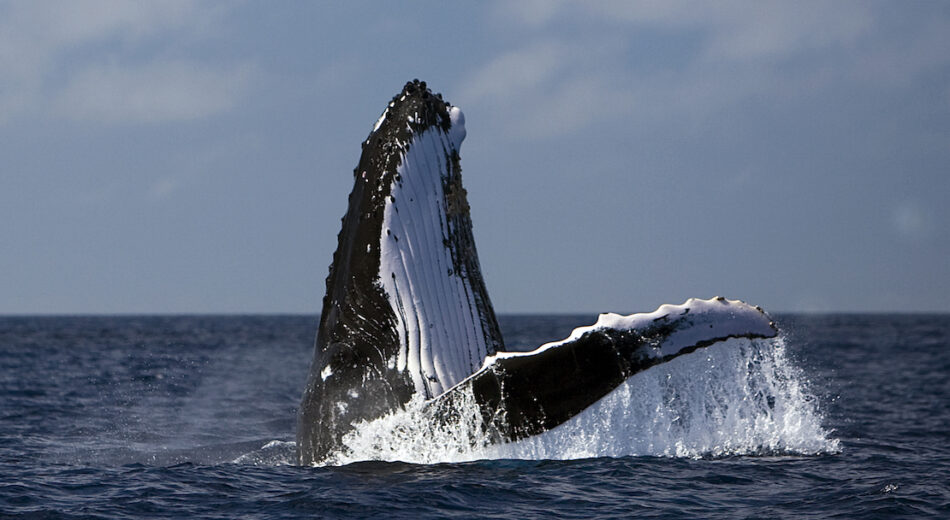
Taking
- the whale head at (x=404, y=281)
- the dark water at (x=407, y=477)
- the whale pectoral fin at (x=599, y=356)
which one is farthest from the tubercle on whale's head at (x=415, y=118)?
the dark water at (x=407, y=477)

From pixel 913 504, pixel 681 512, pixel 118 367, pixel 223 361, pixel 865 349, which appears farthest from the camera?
pixel 865 349

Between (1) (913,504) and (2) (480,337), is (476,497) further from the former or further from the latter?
(1) (913,504)

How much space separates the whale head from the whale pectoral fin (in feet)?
2.57

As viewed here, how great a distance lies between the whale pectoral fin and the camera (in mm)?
7797

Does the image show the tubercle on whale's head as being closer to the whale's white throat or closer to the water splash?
the whale's white throat

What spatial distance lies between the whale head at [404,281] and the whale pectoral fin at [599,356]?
78 cm

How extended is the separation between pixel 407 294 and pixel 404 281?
113 millimetres

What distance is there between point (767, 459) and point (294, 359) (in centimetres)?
3489

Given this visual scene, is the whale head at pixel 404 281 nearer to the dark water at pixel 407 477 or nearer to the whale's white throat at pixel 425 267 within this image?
the whale's white throat at pixel 425 267

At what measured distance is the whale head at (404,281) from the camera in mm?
8820

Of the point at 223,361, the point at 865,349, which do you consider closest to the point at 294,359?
the point at 223,361

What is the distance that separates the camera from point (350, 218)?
920cm

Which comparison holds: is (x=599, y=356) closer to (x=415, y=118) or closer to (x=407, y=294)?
(x=407, y=294)

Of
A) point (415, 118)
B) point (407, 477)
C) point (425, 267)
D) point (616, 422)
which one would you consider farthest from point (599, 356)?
point (415, 118)
